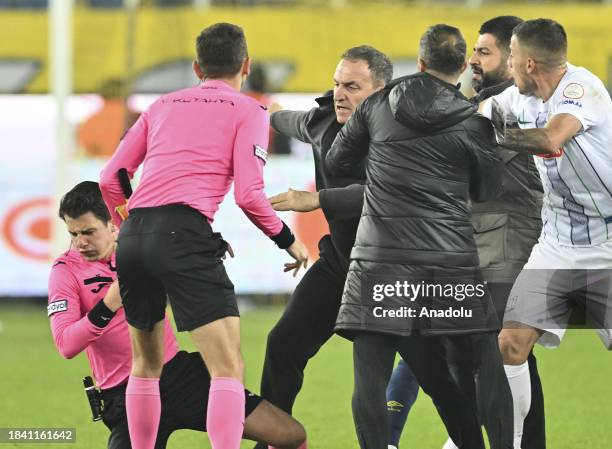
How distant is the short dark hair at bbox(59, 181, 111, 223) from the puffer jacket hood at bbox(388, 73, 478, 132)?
1.38 metres

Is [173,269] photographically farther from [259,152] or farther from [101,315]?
[259,152]

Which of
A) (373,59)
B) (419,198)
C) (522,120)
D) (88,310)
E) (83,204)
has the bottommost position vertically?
(88,310)

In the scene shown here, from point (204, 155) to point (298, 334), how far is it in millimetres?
1271

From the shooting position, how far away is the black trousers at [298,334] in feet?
20.1

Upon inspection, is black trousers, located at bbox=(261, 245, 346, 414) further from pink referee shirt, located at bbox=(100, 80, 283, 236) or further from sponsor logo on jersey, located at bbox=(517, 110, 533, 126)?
sponsor logo on jersey, located at bbox=(517, 110, 533, 126)

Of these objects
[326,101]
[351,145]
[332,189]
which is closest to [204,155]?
[351,145]

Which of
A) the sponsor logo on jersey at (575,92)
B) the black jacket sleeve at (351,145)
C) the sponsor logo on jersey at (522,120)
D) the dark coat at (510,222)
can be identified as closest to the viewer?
the black jacket sleeve at (351,145)

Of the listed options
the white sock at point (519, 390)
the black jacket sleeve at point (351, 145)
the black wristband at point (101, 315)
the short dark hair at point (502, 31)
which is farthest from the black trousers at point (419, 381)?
the short dark hair at point (502, 31)

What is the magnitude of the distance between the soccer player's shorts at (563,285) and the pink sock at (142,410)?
1.77 metres

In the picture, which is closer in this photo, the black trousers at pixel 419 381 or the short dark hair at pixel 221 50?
the black trousers at pixel 419 381

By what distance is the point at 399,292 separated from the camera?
5.24 m

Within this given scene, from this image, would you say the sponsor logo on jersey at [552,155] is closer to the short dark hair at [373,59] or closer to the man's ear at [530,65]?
the man's ear at [530,65]

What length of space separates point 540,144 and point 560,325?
0.99m

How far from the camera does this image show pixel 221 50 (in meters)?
5.39
